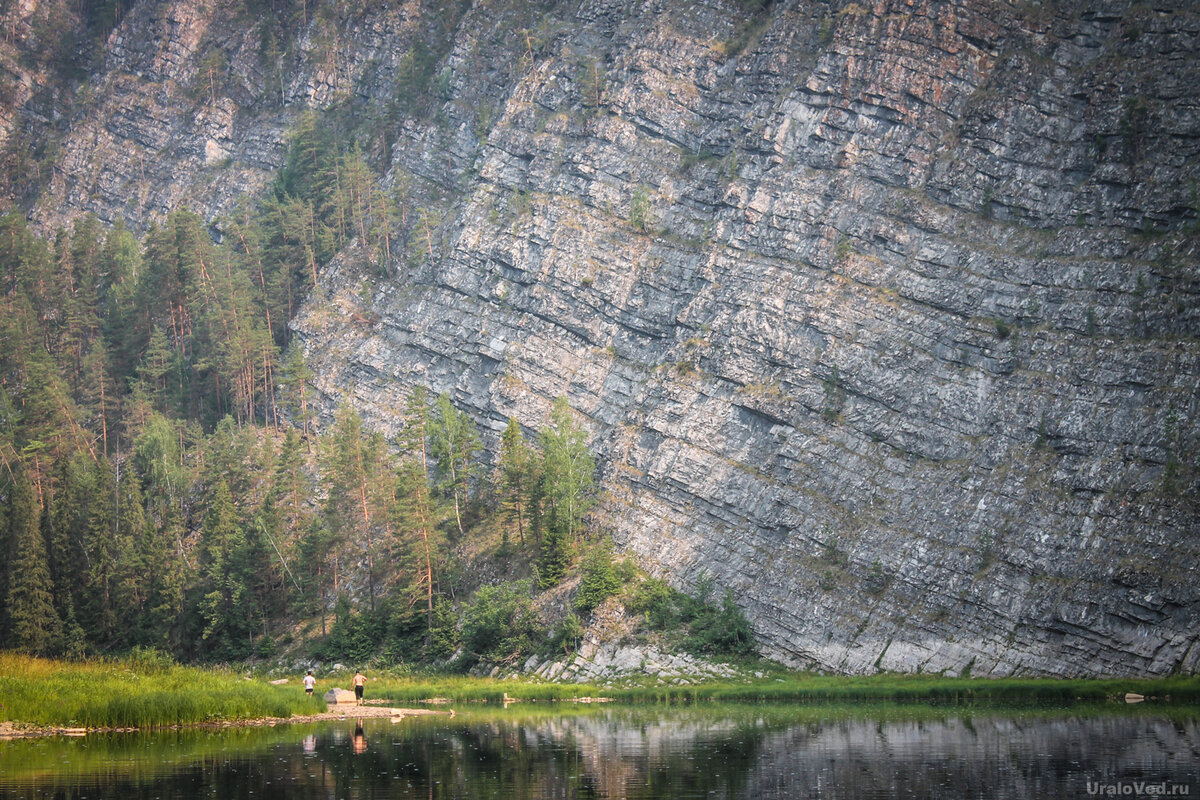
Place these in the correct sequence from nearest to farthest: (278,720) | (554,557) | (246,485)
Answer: (278,720) < (554,557) < (246,485)

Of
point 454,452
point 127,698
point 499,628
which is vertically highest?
point 454,452

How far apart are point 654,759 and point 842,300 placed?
163ft

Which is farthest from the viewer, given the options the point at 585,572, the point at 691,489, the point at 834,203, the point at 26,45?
the point at 26,45

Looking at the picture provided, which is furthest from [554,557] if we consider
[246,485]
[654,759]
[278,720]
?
[654,759]

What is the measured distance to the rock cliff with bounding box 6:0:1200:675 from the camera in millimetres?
64500

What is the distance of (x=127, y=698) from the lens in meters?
47.2

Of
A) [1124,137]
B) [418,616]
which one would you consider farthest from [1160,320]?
[418,616]

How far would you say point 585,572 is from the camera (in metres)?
73.2

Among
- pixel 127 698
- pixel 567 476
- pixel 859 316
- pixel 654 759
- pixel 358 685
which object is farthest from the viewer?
pixel 859 316

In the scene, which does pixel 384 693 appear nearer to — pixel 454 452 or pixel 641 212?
pixel 454 452

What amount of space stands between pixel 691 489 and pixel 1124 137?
124 feet

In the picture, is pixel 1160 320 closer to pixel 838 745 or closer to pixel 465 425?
pixel 838 745

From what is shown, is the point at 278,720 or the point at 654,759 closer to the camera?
the point at 654,759

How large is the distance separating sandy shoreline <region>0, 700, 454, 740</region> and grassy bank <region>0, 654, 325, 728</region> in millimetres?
277
